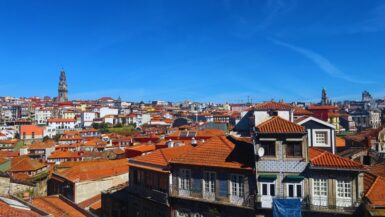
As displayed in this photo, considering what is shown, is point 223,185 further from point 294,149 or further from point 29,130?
point 29,130

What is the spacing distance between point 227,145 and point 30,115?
174610 mm

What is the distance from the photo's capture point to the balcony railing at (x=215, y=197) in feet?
67.9

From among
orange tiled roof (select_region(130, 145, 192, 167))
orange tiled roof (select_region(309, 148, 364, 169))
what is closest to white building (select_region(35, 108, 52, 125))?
orange tiled roof (select_region(130, 145, 192, 167))

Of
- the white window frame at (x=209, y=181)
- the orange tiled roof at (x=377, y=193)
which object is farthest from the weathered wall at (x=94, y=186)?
the orange tiled roof at (x=377, y=193)

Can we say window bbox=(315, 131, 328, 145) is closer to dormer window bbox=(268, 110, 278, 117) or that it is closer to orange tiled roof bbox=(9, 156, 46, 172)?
dormer window bbox=(268, 110, 278, 117)

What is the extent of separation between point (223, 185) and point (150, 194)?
19.7 ft

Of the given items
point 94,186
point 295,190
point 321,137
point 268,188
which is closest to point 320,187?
point 295,190

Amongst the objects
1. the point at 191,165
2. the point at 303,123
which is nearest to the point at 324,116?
the point at 303,123

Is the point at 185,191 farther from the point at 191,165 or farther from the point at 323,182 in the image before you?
the point at 323,182

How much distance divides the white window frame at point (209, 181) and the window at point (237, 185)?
1.23 meters

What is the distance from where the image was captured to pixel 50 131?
407ft

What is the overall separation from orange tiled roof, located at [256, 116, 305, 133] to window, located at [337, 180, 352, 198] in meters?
3.33

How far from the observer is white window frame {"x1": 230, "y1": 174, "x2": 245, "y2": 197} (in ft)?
69.5

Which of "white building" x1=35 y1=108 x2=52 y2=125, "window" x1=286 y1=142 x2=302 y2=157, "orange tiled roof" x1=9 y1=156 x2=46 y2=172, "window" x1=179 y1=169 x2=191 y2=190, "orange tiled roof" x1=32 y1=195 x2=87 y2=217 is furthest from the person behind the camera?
"white building" x1=35 y1=108 x2=52 y2=125
